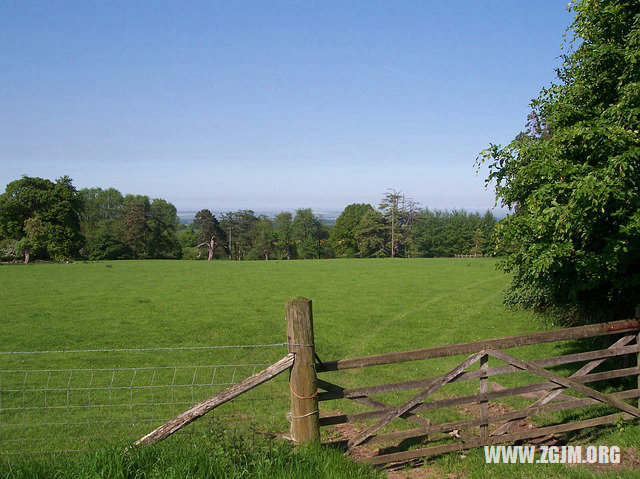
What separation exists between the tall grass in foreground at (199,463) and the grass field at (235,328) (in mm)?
2387

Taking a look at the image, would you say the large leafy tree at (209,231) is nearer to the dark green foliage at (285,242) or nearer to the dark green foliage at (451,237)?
the dark green foliage at (285,242)

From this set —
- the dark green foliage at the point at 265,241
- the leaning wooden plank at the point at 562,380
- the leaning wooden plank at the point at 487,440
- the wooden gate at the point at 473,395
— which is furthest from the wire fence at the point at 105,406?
the dark green foliage at the point at 265,241

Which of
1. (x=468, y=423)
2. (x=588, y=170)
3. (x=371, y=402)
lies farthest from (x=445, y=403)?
(x=588, y=170)

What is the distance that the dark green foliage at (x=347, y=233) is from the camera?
4663 inches

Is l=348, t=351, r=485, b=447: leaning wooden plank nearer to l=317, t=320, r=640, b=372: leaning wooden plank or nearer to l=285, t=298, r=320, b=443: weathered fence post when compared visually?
l=317, t=320, r=640, b=372: leaning wooden plank

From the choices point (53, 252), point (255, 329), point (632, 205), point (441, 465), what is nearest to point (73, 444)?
point (441, 465)

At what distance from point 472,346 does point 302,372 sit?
2.47m

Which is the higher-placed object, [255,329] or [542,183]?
[542,183]

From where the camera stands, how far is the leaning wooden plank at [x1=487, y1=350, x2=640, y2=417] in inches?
286

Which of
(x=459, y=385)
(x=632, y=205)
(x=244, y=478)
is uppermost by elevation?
(x=632, y=205)

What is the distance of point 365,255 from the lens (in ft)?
376

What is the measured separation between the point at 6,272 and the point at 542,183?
54.4 metres

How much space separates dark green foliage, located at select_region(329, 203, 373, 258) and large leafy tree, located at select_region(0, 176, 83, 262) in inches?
2346

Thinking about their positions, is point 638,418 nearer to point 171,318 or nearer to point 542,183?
point 542,183
